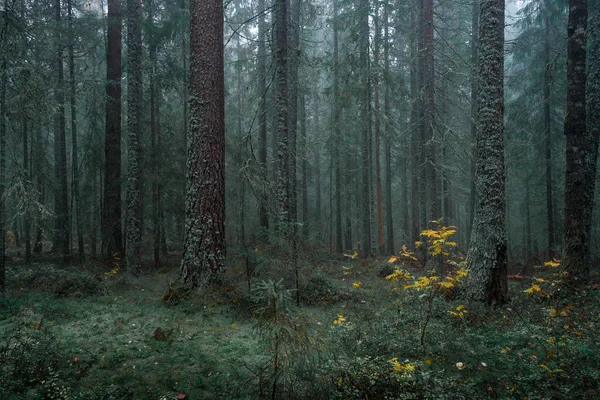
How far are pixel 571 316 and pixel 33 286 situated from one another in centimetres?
1244

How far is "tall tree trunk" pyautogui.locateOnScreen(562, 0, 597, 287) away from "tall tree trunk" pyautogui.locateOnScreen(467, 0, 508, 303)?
255 cm

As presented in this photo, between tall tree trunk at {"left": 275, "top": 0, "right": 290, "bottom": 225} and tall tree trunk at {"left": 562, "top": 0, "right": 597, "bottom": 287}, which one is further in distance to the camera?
tall tree trunk at {"left": 275, "top": 0, "right": 290, "bottom": 225}

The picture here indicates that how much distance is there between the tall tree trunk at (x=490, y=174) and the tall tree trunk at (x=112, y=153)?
1218 cm

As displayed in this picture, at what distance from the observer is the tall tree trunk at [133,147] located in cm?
1035

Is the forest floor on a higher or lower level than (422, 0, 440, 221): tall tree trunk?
lower

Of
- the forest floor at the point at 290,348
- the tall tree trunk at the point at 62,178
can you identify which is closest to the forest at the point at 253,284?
the forest floor at the point at 290,348

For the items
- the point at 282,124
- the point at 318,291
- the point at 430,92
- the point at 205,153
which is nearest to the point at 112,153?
the point at 282,124

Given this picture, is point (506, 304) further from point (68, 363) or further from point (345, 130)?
point (345, 130)

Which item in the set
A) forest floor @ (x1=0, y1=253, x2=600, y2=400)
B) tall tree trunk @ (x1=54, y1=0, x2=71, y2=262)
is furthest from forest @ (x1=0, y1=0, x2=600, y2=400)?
tall tree trunk @ (x1=54, y1=0, x2=71, y2=262)

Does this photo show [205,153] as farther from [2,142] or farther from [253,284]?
[2,142]

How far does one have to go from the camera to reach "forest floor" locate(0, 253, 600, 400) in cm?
378

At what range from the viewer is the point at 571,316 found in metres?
6.68

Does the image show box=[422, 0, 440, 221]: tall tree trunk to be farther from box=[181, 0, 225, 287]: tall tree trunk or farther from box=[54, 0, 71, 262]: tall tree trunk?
box=[54, 0, 71, 262]: tall tree trunk

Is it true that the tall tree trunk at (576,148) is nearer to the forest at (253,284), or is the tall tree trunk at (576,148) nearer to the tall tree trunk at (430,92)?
the forest at (253,284)
